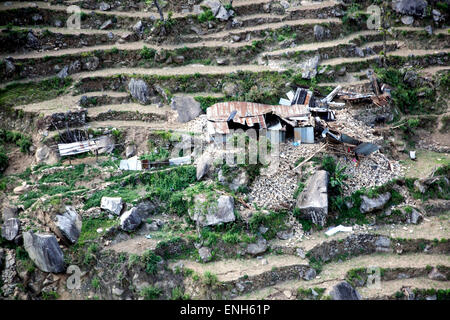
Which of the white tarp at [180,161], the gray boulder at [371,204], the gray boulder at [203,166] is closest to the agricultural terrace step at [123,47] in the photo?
the white tarp at [180,161]

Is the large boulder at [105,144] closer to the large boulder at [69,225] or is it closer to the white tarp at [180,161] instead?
the white tarp at [180,161]

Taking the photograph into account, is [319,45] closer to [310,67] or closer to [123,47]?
[310,67]

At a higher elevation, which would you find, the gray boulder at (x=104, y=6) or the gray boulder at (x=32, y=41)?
the gray boulder at (x=104, y=6)

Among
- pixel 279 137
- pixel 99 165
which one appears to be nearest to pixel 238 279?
pixel 279 137

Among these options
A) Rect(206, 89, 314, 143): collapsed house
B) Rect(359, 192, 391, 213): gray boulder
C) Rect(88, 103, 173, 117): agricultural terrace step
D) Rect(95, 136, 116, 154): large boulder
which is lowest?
Rect(359, 192, 391, 213): gray boulder

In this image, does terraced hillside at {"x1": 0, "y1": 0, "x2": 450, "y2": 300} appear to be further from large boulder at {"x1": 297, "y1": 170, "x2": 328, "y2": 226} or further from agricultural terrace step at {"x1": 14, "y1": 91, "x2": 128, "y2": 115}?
large boulder at {"x1": 297, "y1": 170, "x2": 328, "y2": 226}

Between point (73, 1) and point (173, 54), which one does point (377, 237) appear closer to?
point (173, 54)

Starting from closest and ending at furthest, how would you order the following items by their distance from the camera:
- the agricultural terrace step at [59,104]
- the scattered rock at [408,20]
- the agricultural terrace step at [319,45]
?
the agricultural terrace step at [59,104]
the agricultural terrace step at [319,45]
the scattered rock at [408,20]

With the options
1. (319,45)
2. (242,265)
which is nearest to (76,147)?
(242,265)

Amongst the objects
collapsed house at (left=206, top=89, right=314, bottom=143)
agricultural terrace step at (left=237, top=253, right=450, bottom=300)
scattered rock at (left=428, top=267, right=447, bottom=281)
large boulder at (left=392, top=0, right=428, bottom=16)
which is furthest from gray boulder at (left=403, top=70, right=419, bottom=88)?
scattered rock at (left=428, top=267, right=447, bottom=281)
